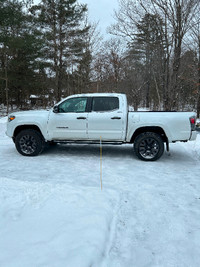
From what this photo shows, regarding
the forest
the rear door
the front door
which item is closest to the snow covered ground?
the rear door

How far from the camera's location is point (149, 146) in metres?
5.46

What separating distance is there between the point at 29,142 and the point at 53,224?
12.6ft

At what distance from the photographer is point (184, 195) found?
3.50 m

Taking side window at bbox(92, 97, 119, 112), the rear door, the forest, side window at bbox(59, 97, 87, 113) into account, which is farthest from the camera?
the forest

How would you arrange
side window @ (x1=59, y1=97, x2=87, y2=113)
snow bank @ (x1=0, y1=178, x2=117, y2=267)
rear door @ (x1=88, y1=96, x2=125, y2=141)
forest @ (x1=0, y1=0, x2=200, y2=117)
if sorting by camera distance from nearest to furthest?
1. snow bank @ (x1=0, y1=178, x2=117, y2=267)
2. rear door @ (x1=88, y1=96, x2=125, y2=141)
3. side window @ (x1=59, y1=97, x2=87, y2=113)
4. forest @ (x1=0, y1=0, x2=200, y2=117)

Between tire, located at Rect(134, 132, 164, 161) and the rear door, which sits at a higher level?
the rear door

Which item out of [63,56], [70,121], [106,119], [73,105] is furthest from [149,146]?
[63,56]

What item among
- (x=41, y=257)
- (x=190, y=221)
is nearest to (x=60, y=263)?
(x=41, y=257)

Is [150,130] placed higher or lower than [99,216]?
higher

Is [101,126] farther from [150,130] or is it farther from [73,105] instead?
[150,130]

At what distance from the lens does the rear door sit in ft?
17.9

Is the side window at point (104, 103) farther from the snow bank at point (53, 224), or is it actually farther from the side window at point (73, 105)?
the snow bank at point (53, 224)

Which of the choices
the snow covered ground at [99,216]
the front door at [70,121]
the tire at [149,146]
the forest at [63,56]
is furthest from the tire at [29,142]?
the forest at [63,56]

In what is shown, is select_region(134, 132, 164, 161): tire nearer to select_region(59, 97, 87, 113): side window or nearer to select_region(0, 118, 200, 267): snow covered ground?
select_region(0, 118, 200, 267): snow covered ground
